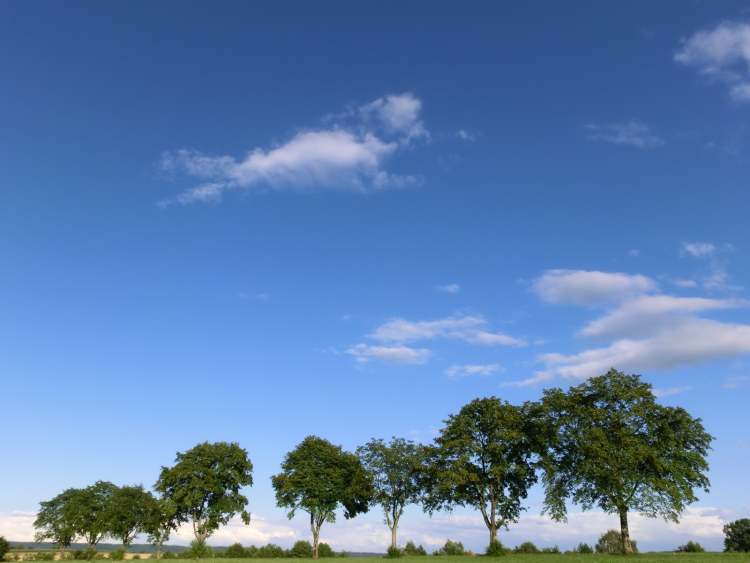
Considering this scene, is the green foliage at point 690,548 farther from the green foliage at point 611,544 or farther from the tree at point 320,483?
the tree at point 320,483

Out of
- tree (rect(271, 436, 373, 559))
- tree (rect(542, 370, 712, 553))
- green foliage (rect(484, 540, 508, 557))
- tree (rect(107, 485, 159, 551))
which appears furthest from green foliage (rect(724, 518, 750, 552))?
tree (rect(107, 485, 159, 551))

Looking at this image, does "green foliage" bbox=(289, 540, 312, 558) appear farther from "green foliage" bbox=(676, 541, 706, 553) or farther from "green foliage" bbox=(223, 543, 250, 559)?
"green foliage" bbox=(676, 541, 706, 553)

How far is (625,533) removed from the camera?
60750 millimetres

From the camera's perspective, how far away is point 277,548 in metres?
96.4

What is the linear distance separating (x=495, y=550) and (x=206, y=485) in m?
51.7

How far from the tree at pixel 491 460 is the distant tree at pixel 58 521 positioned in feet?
237

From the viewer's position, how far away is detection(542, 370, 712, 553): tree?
59938 millimetres

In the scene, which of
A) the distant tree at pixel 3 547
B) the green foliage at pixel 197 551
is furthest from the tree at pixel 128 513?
the green foliage at pixel 197 551

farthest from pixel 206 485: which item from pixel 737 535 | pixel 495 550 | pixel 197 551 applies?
pixel 737 535

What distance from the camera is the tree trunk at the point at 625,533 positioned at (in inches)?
2327

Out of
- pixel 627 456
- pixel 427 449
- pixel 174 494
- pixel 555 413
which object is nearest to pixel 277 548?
pixel 174 494

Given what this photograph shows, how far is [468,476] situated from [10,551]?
83.3 m

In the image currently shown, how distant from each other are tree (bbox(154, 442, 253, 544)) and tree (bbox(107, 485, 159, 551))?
12.4m

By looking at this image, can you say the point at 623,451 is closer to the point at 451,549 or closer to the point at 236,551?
the point at 451,549
